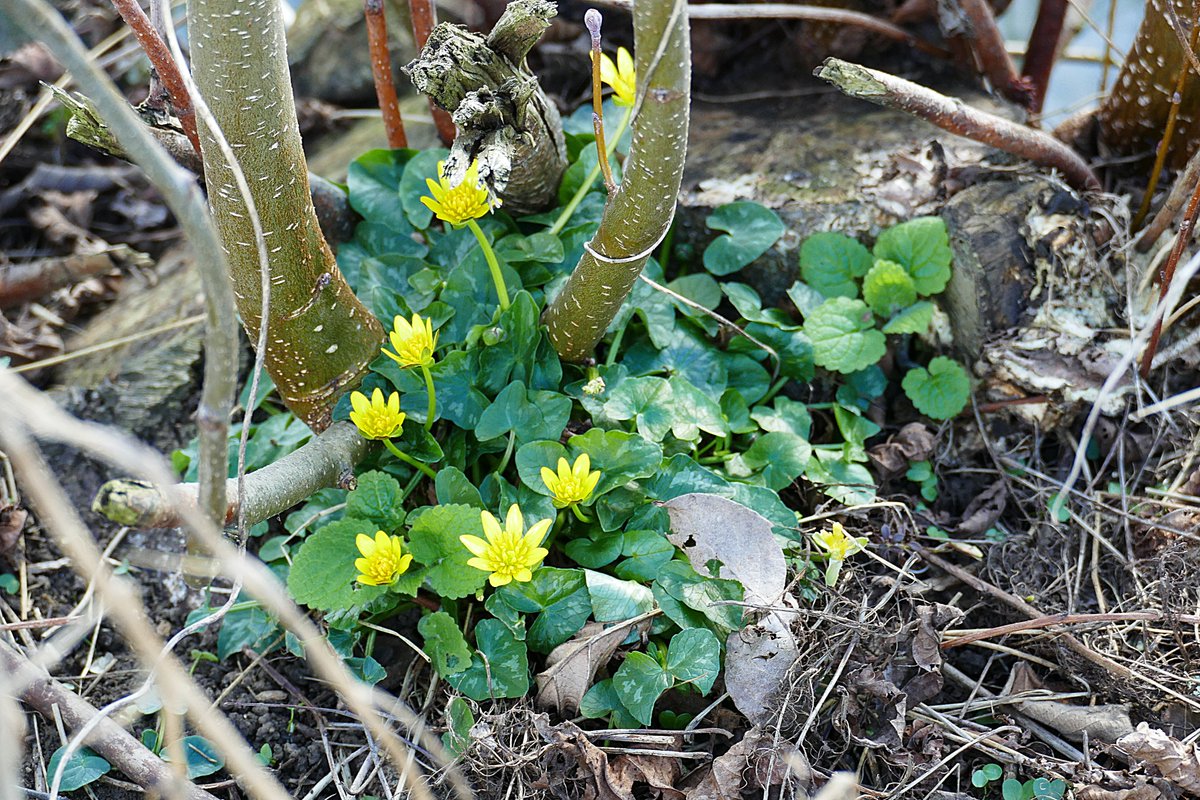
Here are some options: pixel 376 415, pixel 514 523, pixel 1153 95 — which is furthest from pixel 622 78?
pixel 1153 95

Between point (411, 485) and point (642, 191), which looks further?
point (411, 485)

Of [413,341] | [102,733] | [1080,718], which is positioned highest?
[413,341]

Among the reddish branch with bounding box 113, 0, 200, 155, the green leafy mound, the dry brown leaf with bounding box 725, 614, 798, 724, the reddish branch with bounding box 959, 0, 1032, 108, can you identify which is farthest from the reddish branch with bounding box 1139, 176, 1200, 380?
the reddish branch with bounding box 113, 0, 200, 155

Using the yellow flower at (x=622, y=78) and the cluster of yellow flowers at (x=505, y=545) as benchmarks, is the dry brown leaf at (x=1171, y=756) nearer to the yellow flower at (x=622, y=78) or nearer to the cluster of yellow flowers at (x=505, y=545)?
the cluster of yellow flowers at (x=505, y=545)

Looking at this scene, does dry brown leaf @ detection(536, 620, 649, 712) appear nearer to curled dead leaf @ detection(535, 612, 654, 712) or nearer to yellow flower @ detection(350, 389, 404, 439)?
curled dead leaf @ detection(535, 612, 654, 712)

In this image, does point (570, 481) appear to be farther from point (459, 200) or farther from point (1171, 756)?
point (1171, 756)

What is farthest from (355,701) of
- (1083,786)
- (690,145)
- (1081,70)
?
(1081,70)


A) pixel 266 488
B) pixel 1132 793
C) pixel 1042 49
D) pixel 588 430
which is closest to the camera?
pixel 1132 793
